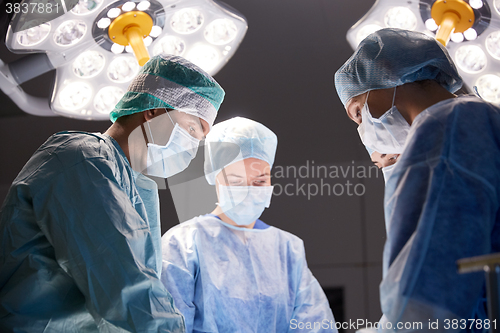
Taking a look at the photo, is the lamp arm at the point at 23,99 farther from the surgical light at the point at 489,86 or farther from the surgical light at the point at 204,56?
the surgical light at the point at 489,86

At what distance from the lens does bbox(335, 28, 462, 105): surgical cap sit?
4.87 ft

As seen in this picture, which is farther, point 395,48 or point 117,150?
point 117,150

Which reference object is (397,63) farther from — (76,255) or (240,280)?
(240,280)

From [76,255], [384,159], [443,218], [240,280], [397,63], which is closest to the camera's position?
[443,218]

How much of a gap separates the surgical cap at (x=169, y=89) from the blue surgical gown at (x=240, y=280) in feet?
2.21

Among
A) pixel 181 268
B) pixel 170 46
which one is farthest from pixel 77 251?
pixel 170 46

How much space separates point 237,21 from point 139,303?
1330 mm

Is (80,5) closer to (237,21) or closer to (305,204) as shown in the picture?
(237,21)

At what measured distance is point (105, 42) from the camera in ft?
6.67

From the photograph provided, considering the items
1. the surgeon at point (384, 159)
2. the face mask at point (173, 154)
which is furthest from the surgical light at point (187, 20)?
the surgeon at point (384, 159)

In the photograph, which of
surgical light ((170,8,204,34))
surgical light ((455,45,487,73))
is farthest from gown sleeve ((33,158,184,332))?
surgical light ((455,45,487,73))

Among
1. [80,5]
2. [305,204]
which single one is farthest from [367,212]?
[80,5]

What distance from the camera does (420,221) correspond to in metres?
1.10

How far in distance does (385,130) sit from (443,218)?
53cm
